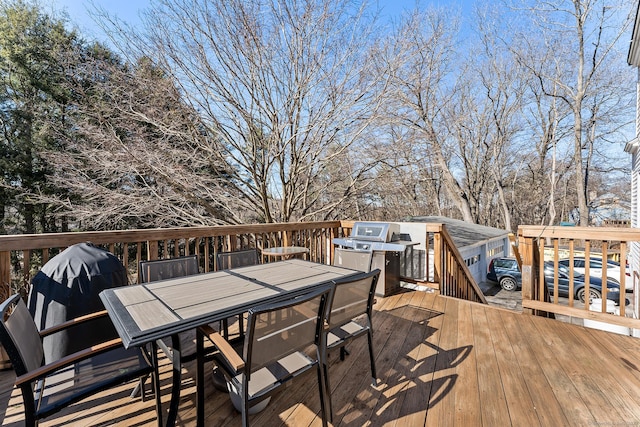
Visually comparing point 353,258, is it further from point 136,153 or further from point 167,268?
point 136,153

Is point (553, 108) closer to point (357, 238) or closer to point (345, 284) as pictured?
point (357, 238)

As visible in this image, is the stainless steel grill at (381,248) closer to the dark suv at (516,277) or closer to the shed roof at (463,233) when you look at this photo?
the shed roof at (463,233)

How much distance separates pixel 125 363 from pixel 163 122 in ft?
19.8

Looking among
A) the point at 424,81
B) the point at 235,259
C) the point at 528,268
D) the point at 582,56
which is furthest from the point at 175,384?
the point at 582,56

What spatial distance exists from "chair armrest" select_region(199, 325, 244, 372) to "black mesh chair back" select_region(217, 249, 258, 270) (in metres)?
1.35

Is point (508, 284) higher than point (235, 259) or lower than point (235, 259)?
lower

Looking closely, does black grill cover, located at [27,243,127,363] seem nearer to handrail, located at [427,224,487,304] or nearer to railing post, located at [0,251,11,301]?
railing post, located at [0,251,11,301]

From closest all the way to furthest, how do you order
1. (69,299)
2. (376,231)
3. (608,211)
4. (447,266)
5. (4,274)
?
1. (69,299)
2. (4,274)
3. (376,231)
4. (447,266)
5. (608,211)

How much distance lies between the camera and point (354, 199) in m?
8.70

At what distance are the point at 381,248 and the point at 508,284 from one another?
1116cm

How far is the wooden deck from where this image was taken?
176cm

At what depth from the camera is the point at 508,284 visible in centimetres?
1226

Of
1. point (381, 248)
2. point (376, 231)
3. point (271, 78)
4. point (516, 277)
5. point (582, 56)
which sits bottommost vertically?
point (516, 277)

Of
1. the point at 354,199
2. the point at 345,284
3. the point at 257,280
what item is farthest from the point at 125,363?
the point at 354,199
